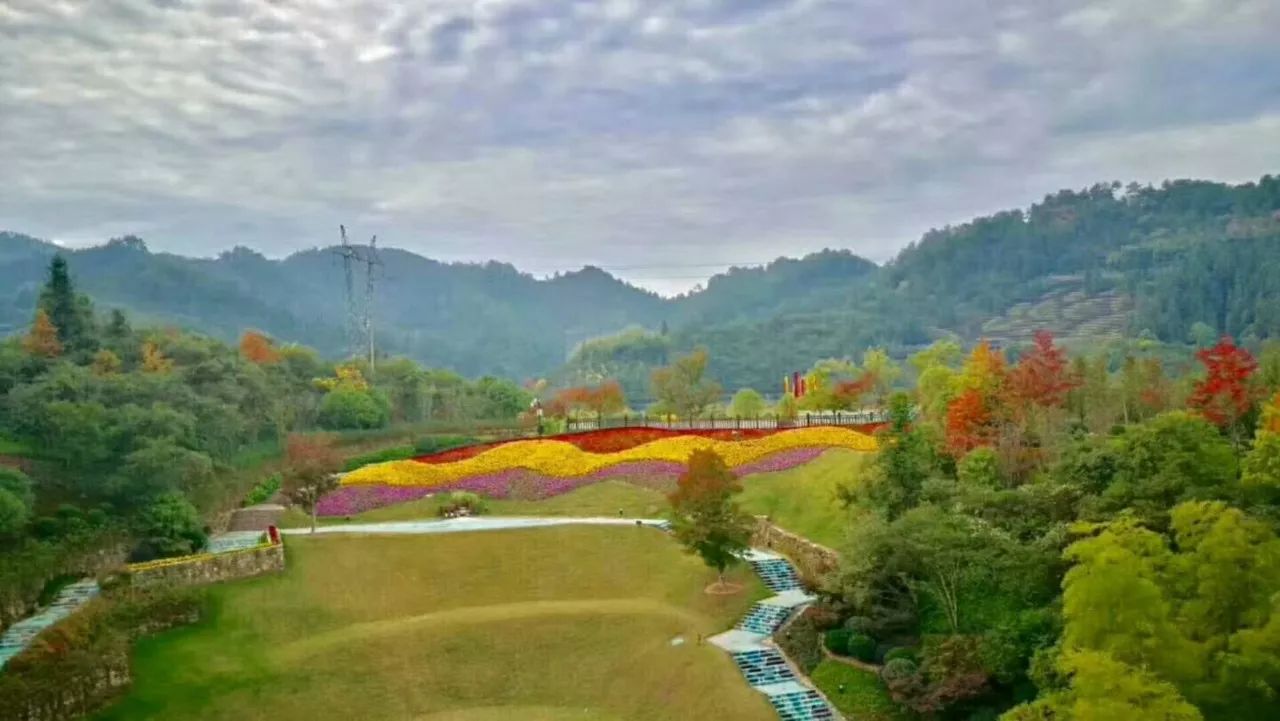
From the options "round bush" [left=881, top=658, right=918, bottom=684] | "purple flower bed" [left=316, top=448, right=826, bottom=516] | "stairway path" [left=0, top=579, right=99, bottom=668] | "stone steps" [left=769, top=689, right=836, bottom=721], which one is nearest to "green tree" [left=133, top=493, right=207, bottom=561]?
"stairway path" [left=0, top=579, right=99, bottom=668]

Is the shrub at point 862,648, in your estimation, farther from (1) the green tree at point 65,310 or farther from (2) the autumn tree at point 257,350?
(2) the autumn tree at point 257,350

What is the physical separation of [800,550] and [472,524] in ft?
44.0

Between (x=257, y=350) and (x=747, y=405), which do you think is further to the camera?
(x=747, y=405)

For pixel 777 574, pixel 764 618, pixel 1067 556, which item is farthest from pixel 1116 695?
pixel 777 574

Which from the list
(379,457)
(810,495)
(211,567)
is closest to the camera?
(211,567)

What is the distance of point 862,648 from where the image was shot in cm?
2547

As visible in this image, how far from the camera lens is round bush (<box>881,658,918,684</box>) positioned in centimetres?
2334

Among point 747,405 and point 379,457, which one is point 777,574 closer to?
point 379,457

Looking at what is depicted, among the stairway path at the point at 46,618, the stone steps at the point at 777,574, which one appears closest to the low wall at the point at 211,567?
the stairway path at the point at 46,618

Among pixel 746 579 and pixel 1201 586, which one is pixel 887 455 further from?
pixel 1201 586

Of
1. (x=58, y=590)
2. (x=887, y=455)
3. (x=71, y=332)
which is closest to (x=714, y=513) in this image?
(x=887, y=455)

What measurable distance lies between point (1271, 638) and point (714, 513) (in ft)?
52.4

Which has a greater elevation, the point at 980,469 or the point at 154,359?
the point at 154,359

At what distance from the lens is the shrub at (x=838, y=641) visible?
26.0 metres
